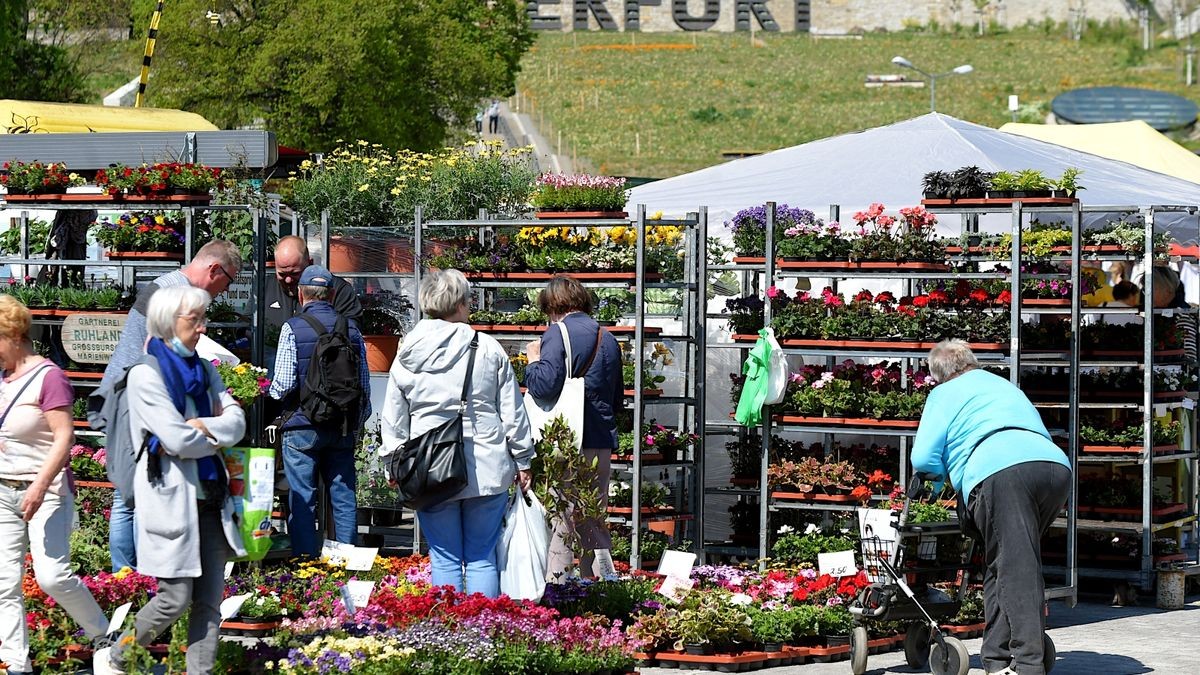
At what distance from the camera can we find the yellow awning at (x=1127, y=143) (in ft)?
60.0

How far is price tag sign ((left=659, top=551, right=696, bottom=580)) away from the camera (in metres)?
9.28

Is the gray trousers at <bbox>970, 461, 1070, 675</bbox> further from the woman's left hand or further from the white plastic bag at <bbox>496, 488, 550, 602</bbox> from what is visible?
the woman's left hand

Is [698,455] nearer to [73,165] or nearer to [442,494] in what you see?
[442,494]

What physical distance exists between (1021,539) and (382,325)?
18.7ft

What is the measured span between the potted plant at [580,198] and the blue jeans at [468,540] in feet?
11.1

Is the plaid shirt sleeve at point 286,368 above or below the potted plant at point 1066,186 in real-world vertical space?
below

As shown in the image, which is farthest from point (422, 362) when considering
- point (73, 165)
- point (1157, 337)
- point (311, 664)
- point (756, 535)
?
point (73, 165)

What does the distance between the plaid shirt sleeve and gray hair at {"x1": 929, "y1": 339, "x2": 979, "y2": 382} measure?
3.59m

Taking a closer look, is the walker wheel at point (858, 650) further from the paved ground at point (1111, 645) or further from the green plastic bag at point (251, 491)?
the green plastic bag at point (251, 491)

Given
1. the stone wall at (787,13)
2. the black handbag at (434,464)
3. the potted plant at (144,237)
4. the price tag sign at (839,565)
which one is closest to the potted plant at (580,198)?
the potted plant at (144,237)

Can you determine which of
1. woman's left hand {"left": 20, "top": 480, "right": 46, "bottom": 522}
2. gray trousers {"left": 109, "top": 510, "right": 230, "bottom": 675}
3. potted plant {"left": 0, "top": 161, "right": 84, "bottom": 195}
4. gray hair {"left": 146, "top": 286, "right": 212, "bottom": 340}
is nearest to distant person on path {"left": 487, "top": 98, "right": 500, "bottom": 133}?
potted plant {"left": 0, "top": 161, "right": 84, "bottom": 195}

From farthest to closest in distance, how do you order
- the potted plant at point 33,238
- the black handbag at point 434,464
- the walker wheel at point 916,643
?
1. the potted plant at point 33,238
2. the walker wheel at point 916,643
3. the black handbag at point 434,464

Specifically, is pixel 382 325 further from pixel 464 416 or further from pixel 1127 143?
pixel 1127 143

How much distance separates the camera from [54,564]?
7168mm
